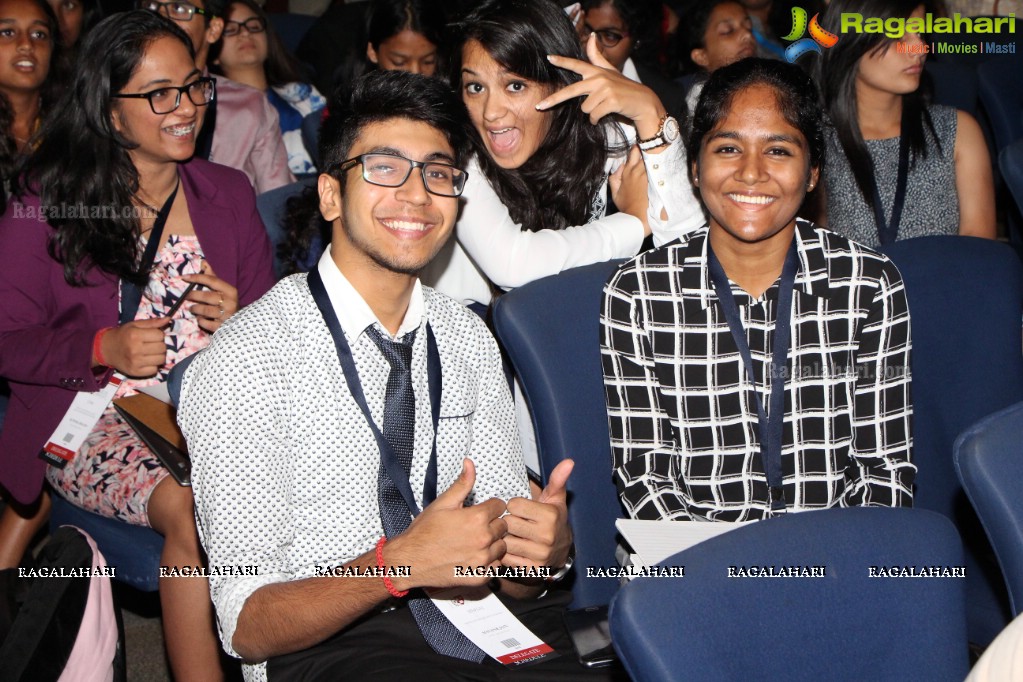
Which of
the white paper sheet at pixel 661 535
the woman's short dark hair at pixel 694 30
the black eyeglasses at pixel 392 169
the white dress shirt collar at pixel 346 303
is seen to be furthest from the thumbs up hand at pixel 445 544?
the woman's short dark hair at pixel 694 30

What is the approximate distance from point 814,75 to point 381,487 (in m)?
1.98

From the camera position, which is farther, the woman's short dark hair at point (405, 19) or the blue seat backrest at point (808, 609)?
the woman's short dark hair at point (405, 19)

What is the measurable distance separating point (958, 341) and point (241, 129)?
8.06 feet

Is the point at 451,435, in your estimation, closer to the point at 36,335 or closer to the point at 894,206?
the point at 36,335

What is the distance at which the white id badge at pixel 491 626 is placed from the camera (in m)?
1.69

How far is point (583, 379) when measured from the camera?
6.43 ft

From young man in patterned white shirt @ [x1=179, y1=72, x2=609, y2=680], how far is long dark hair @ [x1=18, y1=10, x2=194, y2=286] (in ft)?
2.56

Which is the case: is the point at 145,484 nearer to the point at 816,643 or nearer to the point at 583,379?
the point at 583,379

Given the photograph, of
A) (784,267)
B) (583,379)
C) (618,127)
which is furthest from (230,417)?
(618,127)

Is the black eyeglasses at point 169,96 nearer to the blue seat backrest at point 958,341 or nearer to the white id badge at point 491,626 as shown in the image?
the white id badge at point 491,626

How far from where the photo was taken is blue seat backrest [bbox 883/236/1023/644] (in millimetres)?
2086

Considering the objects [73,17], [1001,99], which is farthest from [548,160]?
[73,17]

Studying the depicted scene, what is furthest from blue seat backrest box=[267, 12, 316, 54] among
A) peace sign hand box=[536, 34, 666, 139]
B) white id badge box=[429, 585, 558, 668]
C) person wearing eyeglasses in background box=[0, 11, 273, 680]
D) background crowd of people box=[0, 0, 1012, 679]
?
white id badge box=[429, 585, 558, 668]

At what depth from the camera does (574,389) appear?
1946 mm
